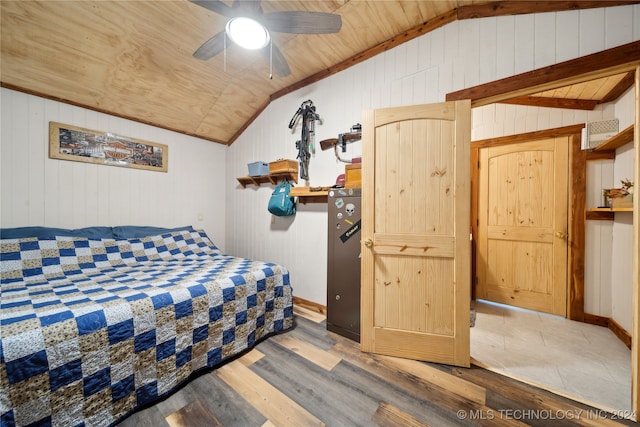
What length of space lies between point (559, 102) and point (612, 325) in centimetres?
230

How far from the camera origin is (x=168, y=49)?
2.32 m

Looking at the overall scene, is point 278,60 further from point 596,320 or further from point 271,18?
point 596,320

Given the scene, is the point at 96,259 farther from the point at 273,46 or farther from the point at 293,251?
the point at 273,46

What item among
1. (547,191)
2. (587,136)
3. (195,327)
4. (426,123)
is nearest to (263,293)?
(195,327)

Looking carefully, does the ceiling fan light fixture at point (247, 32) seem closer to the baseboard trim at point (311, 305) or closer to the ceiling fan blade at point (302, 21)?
the ceiling fan blade at point (302, 21)

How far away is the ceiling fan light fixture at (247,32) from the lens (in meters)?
1.53

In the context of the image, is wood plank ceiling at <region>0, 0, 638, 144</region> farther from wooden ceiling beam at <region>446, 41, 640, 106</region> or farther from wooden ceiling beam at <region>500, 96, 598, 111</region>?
→ wooden ceiling beam at <region>446, 41, 640, 106</region>

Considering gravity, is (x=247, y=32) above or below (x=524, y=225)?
above

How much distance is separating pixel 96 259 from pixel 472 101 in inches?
145

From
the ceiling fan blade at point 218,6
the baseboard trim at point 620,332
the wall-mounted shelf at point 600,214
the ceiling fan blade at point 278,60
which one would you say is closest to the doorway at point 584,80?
the baseboard trim at point 620,332

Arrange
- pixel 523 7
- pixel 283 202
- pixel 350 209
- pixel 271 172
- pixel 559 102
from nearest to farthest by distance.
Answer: pixel 523 7
pixel 350 209
pixel 559 102
pixel 283 202
pixel 271 172

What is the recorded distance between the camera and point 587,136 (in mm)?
2350

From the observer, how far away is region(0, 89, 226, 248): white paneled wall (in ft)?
7.29

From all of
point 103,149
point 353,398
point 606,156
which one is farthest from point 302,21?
point 606,156
